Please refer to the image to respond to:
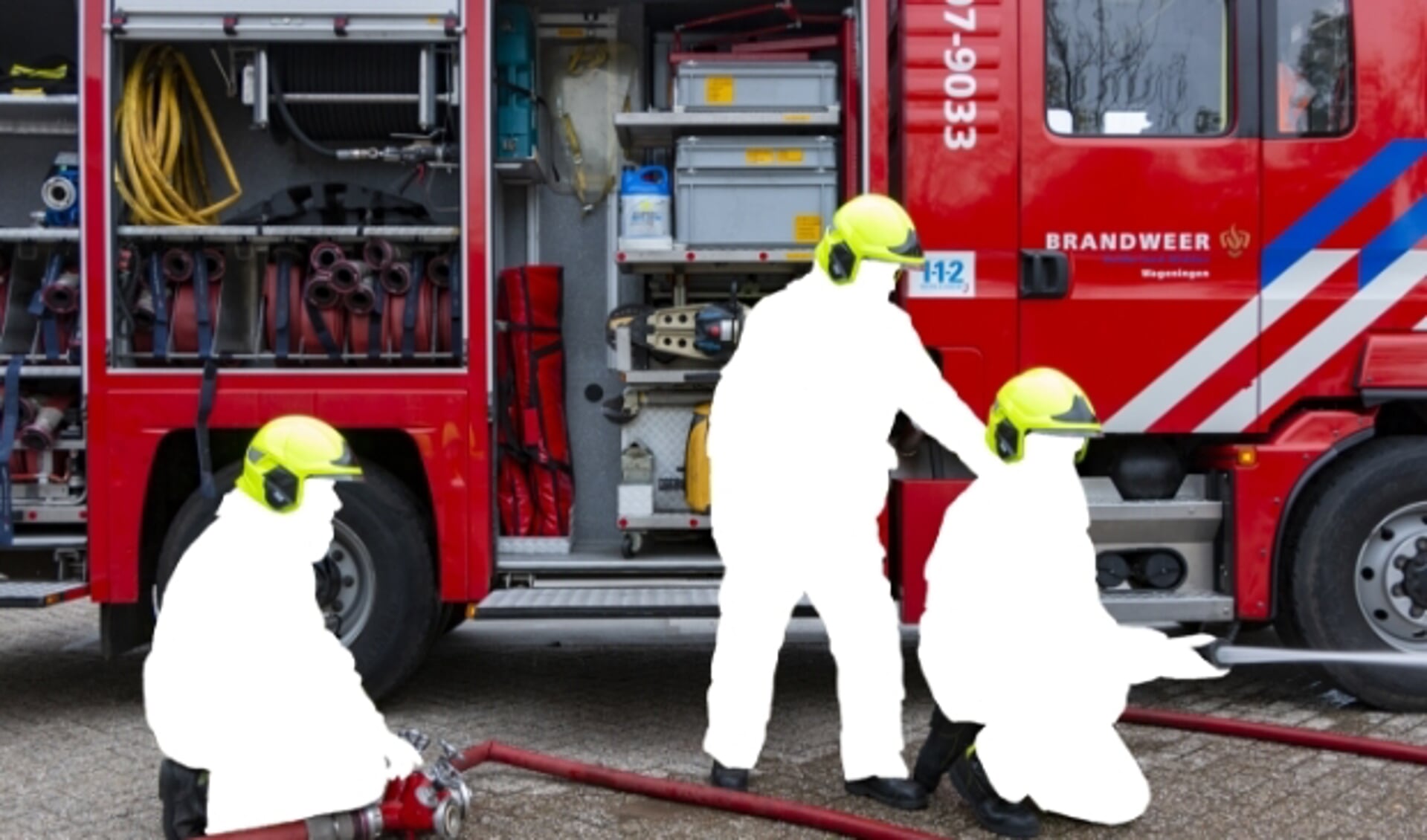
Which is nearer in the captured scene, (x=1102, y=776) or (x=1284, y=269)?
(x=1102, y=776)

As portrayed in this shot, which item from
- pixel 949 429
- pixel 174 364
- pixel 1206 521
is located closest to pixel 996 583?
pixel 949 429

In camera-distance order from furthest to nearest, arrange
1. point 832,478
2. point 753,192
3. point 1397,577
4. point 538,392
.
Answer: point 538,392, point 753,192, point 1397,577, point 832,478

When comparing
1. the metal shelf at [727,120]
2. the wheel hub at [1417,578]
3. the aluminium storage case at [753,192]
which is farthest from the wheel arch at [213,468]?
the wheel hub at [1417,578]

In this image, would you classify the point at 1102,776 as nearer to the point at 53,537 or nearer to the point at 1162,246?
the point at 1162,246

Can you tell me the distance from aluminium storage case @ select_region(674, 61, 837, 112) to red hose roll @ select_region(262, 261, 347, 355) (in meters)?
1.62

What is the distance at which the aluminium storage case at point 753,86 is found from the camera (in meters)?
5.74

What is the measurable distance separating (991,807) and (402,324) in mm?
2965

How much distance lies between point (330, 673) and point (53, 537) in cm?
245

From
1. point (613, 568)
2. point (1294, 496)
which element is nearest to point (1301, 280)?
point (1294, 496)

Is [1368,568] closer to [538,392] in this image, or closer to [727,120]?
[727,120]

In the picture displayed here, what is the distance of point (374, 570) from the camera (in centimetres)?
557

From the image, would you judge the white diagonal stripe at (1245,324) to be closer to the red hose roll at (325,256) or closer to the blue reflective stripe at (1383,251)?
the blue reflective stripe at (1383,251)

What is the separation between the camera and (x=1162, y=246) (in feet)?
18.2

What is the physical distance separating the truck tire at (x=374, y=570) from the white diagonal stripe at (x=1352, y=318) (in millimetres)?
3402
